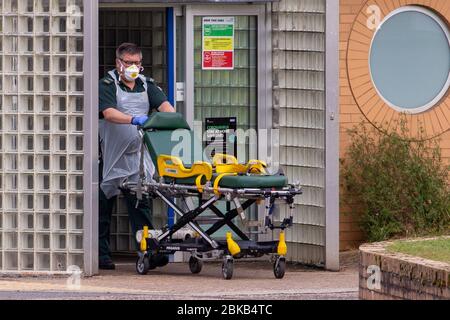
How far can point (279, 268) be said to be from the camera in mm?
12312

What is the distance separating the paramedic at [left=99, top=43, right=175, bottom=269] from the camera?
12828mm

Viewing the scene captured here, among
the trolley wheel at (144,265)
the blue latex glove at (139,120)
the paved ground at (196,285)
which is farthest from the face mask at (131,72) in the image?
the paved ground at (196,285)

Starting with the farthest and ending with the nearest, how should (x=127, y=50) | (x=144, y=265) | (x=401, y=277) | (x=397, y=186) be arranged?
(x=397, y=186) < (x=127, y=50) < (x=144, y=265) < (x=401, y=277)

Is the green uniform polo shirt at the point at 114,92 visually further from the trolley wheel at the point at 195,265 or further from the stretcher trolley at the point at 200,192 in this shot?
the trolley wheel at the point at 195,265

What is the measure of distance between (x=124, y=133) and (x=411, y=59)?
10.4 ft

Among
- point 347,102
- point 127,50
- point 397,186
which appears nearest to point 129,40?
point 127,50

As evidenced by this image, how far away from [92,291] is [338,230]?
8.98 feet

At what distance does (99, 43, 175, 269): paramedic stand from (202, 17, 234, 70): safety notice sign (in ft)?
3.04

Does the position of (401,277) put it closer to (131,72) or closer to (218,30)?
(131,72)

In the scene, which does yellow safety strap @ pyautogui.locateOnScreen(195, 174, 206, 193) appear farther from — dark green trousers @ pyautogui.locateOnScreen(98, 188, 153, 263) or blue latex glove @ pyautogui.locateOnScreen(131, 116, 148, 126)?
dark green trousers @ pyautogui.locateOnScreen(98, 188, 153, 263)
